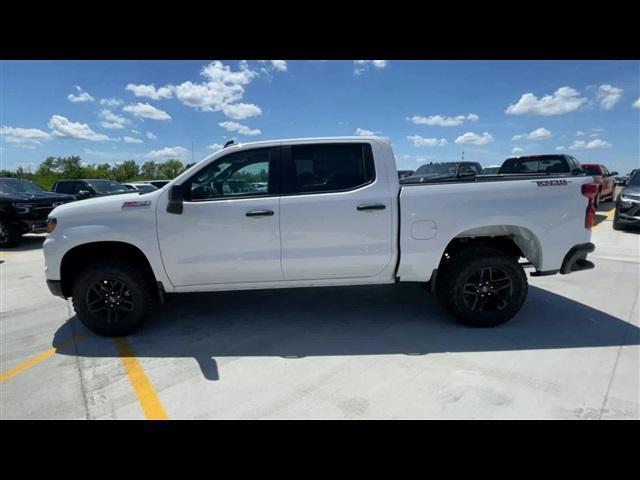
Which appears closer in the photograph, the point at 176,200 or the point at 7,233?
the point at 176,200

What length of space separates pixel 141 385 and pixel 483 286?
3429mm

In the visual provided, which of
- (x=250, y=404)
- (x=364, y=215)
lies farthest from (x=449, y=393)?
(x=364, y=215)

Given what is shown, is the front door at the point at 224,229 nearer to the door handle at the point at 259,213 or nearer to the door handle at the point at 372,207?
the door handle at the point at 259,213

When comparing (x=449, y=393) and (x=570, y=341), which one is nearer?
(x=449, y=393)

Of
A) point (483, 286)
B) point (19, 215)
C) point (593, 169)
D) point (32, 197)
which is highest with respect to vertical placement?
point (593, 169)

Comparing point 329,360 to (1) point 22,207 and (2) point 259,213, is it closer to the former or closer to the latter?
(2) point 259,213

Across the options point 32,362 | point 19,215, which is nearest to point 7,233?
point 19,215

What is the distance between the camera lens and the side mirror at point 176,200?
132 inches

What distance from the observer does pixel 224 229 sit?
11.3 feet

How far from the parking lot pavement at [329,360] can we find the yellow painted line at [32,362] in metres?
0.01

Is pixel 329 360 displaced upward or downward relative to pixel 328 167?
downward
